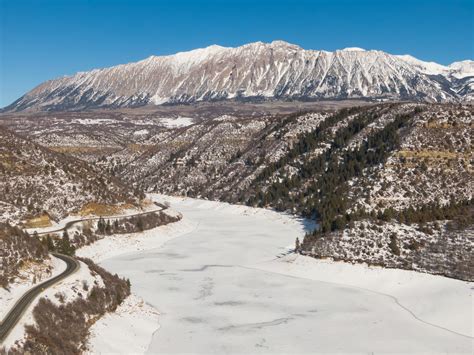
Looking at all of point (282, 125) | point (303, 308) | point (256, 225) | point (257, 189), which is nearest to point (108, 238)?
point (256, 225)

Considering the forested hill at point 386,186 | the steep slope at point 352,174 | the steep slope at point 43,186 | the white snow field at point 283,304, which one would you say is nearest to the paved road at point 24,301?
the white snow field at point 283,304

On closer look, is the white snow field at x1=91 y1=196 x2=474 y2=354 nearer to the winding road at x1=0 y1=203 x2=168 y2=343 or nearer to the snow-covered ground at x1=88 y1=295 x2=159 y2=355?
the snow-covered ground at x1=88 y1=295 x2=159 y2=355

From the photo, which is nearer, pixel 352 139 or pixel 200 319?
pixel 200 319

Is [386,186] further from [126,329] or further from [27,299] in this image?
[27,299]

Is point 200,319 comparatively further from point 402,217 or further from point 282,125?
point 282,125

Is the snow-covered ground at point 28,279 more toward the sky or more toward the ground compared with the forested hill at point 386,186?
more toward the ground

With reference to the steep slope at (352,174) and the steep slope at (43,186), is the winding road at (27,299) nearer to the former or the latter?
the steep slope at (43,186)

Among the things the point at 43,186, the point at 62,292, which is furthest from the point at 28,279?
the point at 43,186
